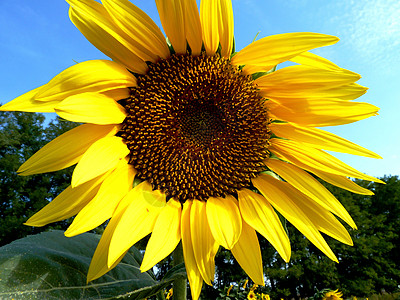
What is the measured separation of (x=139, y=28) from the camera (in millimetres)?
1542

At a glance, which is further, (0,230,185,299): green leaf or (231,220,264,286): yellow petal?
(231,220,264,286): yellow petal

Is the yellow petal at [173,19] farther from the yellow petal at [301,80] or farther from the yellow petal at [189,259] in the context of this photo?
the yellow petal at [189,259]

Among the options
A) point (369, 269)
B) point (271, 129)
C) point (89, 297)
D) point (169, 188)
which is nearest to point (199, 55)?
point (271, 129)

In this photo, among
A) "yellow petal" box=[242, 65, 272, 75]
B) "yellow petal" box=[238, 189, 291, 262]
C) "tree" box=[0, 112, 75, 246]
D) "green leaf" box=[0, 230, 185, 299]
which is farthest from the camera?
"tree" box=[0, 112, 75, 246]

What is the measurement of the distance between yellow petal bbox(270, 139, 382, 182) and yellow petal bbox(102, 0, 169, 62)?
0.79 m

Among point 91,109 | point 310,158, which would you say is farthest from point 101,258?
point 310,158

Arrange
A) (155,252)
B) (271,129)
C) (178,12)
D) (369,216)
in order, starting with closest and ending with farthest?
(155,252)
(178,12)
(271,129)
(369,216)

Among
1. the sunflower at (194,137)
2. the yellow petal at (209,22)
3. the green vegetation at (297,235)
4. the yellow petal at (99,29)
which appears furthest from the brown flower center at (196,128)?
the green vegetation at (297,235)

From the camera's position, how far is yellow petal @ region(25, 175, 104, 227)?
1.38 meters

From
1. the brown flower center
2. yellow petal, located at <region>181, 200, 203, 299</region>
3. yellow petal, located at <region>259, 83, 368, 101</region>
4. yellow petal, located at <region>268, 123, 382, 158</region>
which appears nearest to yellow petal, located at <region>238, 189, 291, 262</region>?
the brown flower center

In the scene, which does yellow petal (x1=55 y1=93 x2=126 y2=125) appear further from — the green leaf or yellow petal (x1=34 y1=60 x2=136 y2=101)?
the green leaf

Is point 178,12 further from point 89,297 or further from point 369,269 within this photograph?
point 369,269

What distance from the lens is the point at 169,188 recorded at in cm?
169

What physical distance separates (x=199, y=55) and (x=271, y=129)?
1.82 feet
